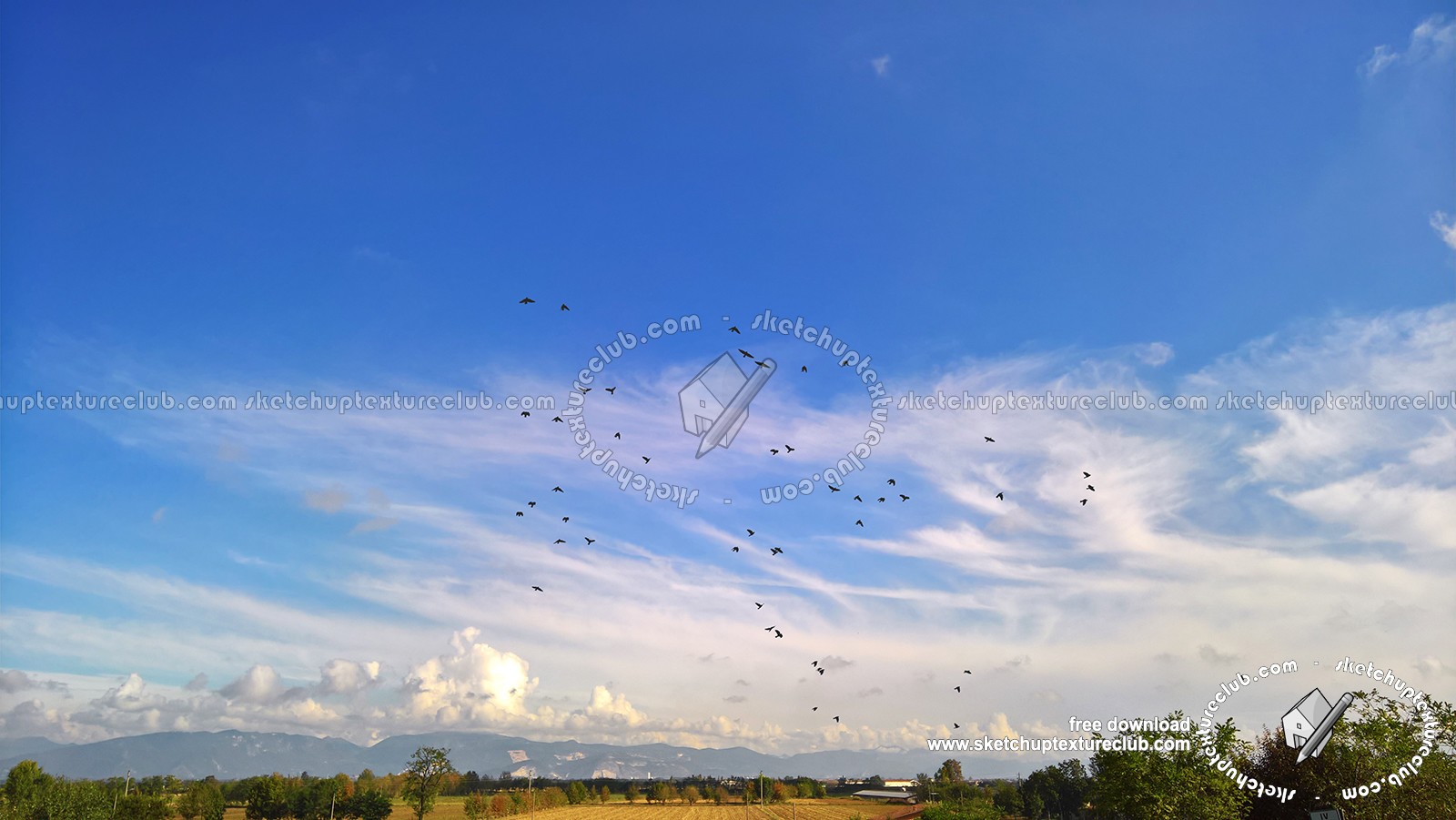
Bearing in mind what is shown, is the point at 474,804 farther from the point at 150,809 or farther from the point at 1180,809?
the point at 1180,809

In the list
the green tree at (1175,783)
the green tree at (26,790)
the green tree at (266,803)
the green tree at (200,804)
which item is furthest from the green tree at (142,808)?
the green tree at (1175,783)

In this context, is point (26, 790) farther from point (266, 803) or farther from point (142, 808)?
point (266, 803)

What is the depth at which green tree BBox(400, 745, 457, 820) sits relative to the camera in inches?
5241

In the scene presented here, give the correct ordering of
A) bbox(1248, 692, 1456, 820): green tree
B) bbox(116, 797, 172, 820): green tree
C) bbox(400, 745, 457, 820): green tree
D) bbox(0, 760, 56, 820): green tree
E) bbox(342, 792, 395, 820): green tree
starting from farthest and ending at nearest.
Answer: bbox(400, 745, 457, 820): green tree
bbox(342, 792, 395, 820): green tree
bbox(116, 797, 172, 820): green tree
bbox(0, 760, 56, 820): green tree
bbox(1248, 692, 1456, 820): green tree

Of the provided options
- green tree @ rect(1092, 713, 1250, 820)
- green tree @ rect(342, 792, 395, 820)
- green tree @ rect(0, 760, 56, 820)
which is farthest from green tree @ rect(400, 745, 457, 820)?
green tree @ rect(1092, 713, 1250, 820)

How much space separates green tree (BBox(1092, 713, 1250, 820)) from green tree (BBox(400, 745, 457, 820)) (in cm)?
10653

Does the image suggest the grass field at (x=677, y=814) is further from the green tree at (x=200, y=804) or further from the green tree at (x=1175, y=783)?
the green tree at (x=1175, y=783)

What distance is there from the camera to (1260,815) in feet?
189

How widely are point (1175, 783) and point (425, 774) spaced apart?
115m

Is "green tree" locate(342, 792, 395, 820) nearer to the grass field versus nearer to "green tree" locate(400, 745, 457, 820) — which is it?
"green tree" locate(400, 745, 457, 820)

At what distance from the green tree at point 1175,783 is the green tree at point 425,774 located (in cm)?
10653

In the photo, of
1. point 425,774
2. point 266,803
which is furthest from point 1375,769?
point 266,803

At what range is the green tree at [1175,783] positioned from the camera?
52562 mm

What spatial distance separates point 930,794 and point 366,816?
11938 cm
